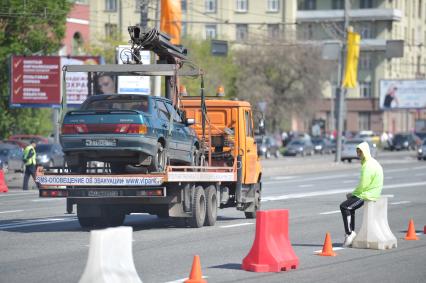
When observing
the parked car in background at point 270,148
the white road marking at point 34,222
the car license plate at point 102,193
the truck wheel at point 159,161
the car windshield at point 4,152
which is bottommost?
the parked car in background at point 270,148

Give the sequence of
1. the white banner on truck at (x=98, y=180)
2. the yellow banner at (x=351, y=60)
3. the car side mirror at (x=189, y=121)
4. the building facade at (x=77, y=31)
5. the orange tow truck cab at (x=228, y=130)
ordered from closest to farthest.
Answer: the white banner on truck at (x=98, y=180)
the car side mirror at (x=189, y=121)
the orange tow truck cab at (x=228, y=130)
the yellow banner at (x=351, y=60)
the building facade at (x=77, y=31)

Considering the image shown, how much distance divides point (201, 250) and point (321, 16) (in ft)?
327

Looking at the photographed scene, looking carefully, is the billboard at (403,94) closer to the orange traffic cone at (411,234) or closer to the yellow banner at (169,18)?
the yellow banner at (169,18)

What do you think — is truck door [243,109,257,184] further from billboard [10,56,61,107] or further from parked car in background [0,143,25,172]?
billboard [10,56,61,107]

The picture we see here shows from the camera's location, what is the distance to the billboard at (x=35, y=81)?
2076 inches

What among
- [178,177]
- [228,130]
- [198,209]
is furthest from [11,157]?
[178,177]

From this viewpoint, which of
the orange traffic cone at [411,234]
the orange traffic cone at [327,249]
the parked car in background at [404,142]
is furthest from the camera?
the parked car in background at [404,142]

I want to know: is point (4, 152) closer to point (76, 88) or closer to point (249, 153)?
point (76, 88)

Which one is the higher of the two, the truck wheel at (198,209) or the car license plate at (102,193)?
the car license plate at (102,193)

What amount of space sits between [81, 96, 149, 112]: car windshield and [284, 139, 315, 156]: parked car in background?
224ft

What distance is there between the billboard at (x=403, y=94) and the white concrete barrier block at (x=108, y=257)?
93919 mm

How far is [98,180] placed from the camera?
2028 cm

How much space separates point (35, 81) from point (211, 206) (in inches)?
1266

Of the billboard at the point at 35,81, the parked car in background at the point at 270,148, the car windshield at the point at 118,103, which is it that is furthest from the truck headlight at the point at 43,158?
the parked car in background at the point at 270,148
